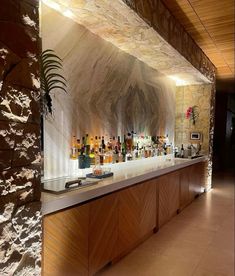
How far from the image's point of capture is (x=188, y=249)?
2.52m

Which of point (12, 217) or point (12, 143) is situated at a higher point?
point (12, 143)

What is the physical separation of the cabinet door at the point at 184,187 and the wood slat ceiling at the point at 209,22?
2073 mm

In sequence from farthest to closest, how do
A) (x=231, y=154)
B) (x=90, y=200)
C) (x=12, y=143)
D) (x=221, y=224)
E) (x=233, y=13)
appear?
(x=231, y=154)
(x=221, y=224)
(x=233, y=13)
(x=90, y=200)
(x=12, y=143)

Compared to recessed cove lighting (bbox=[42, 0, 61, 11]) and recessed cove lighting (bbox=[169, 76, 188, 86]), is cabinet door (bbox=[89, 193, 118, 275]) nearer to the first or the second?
recessed cove lighting (bbox=[42, 0, 61, 11])

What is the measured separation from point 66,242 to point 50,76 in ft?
4.45

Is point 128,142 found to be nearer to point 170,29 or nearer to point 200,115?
point 170,29

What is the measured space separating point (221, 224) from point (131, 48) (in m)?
2.66

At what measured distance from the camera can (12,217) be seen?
1.21m

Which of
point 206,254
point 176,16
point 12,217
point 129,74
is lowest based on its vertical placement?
point 206,254

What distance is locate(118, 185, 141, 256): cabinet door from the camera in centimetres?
217

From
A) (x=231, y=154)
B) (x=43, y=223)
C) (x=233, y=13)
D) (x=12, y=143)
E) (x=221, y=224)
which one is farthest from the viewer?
(x=231, y=154)

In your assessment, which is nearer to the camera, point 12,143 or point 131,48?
point 12,143

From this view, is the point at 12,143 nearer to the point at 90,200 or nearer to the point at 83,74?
the point at 90,200

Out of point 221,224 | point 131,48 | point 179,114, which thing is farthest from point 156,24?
point 179,114
